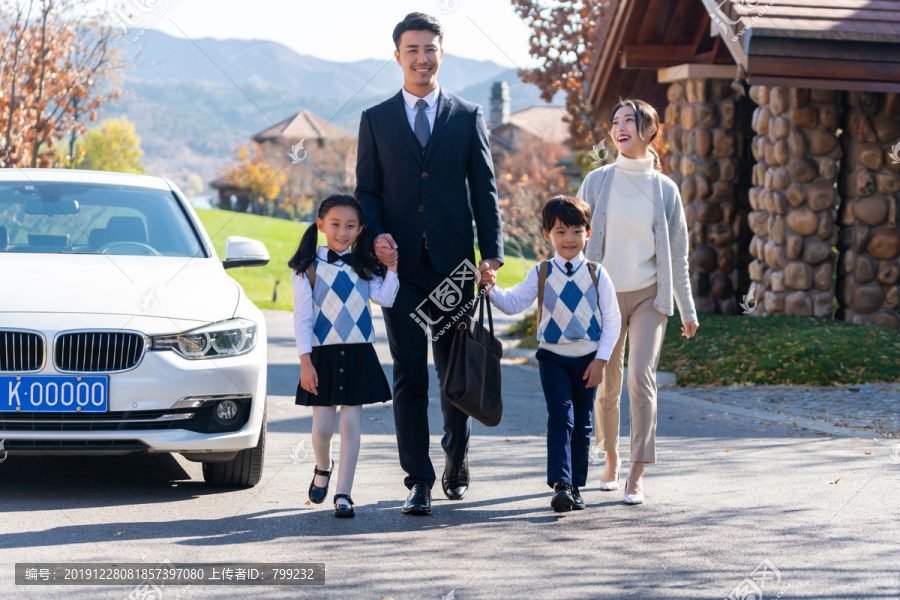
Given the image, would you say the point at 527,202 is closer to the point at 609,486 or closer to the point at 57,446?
the point at 609,486

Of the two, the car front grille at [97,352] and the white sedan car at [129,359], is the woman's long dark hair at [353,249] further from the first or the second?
the car front grille at [97,352]

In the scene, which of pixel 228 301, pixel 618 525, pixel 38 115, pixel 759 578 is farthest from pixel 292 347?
pixel 759 578

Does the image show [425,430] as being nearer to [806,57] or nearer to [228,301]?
Answer: [228,301]

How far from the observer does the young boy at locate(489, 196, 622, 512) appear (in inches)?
200

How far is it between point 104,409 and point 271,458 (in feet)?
6.01

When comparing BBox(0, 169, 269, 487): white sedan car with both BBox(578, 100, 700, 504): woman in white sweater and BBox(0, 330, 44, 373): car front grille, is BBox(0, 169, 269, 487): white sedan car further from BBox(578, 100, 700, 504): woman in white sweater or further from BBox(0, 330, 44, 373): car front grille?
BBox(578, 100, 700, 504): woman in white sweater

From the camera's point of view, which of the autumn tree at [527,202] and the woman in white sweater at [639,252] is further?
the autumn tree at [527,202]

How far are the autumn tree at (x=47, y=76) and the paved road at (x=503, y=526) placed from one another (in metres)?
9.20

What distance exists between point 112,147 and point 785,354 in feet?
325

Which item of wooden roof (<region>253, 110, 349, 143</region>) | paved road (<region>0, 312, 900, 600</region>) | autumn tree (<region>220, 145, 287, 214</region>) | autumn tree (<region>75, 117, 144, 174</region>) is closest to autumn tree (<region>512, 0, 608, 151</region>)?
paved road (<region>0, 312, 900, 600</region>)

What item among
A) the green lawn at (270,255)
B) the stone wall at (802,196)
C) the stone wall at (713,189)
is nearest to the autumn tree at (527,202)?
the green lawn at (270,255)

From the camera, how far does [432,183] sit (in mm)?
5094

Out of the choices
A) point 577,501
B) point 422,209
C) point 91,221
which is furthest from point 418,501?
point 91,221

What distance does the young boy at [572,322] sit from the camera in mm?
5078
